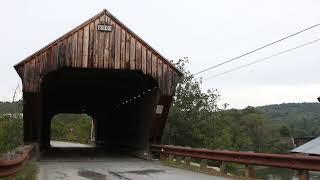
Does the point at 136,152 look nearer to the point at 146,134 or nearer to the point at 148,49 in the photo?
the point at 146,134

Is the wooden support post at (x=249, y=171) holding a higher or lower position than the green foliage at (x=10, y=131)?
lower

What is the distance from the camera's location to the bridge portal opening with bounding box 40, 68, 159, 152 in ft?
70.9

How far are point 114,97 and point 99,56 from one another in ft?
37.8

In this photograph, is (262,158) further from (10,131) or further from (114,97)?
(114,97)

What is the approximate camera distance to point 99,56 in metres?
18.9

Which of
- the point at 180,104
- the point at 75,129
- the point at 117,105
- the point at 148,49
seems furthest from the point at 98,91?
the point at 75,129

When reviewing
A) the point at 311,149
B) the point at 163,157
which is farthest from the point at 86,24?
the point at 311,149

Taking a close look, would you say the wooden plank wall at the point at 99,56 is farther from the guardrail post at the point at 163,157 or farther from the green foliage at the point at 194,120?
the green foliage at the point at 194,120

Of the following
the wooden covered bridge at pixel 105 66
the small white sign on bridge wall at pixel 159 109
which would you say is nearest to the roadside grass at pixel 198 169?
the small white sign on bridge wall at pixel 159 109

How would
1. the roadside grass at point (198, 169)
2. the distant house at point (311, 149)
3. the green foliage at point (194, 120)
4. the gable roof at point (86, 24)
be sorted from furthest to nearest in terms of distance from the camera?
1. the green foliage at point (194, 120)
2. the distant house at point (311, 149)
3. the gable roof at point (86, 24)
4. the roadside grass at point (198, 169)

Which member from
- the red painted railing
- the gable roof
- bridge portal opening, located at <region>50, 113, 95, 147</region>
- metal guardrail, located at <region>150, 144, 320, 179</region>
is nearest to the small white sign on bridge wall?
the gable roof

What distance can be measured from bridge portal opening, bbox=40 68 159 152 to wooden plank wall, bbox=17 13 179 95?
80cm

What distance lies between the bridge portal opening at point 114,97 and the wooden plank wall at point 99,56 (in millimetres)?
801

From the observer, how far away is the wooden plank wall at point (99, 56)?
18.3 metres
